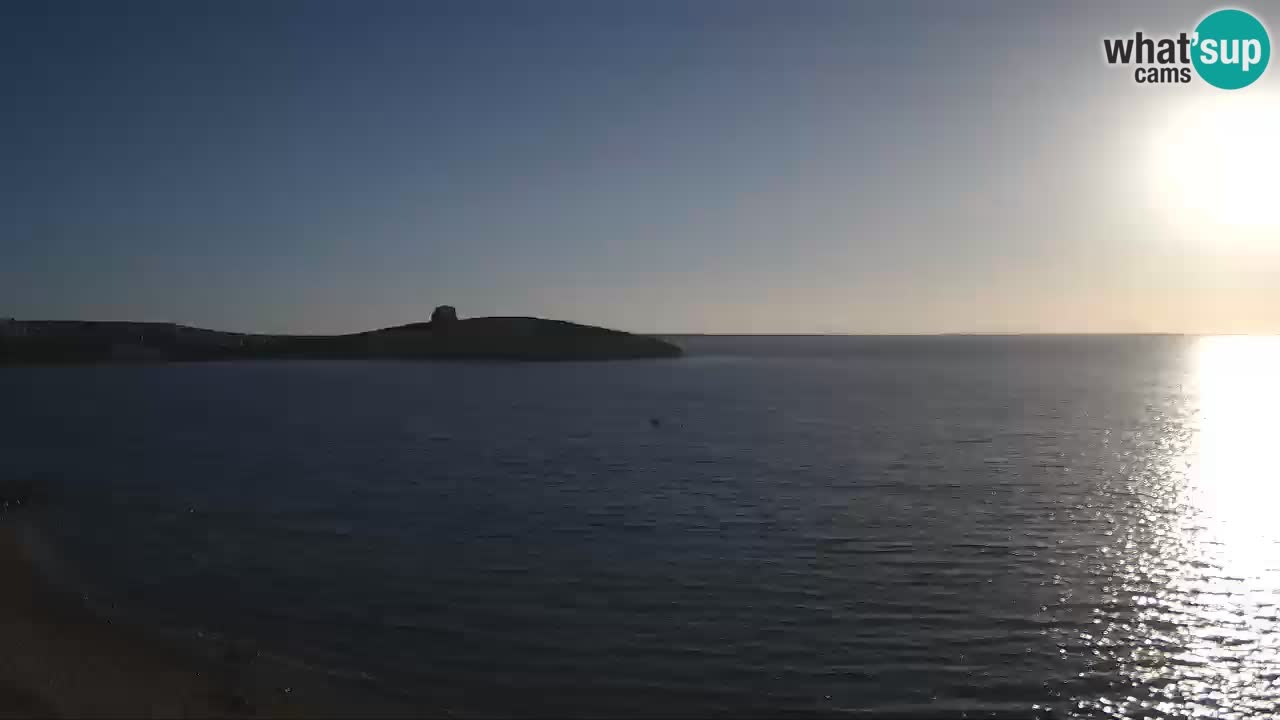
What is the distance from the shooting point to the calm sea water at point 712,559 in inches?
740

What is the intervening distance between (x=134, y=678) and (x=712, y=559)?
648 inches

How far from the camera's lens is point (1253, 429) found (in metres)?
77.1

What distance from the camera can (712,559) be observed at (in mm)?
28547

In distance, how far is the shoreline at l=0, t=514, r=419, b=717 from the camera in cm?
1561

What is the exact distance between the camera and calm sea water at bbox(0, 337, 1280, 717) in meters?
18.8

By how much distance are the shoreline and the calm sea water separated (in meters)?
1.29

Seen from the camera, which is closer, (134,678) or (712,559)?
(134,678)

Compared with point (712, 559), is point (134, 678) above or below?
above

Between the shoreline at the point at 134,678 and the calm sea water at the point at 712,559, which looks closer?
the shoreline at the point at 134,678

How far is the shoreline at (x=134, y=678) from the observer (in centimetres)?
1561

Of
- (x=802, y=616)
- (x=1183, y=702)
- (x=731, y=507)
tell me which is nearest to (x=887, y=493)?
(x=731, y=507)

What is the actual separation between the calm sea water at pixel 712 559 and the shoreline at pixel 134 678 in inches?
50.7

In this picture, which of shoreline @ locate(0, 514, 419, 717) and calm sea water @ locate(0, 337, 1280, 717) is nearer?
shoreline @ locate(0, 514, 419, 717)

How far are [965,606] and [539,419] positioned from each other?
59.5 metres
